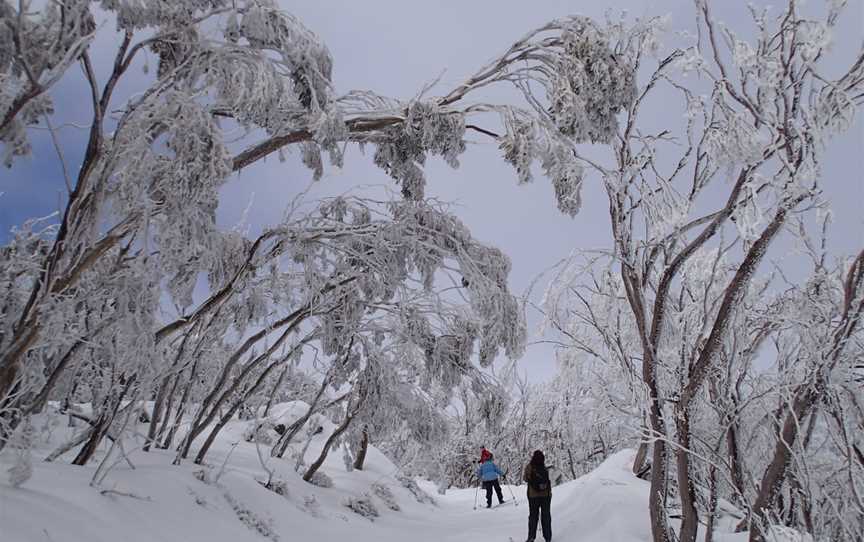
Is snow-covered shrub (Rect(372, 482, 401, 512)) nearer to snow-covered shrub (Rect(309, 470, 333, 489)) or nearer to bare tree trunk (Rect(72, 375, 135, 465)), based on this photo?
snow-covered shrub (Rect(309, 470, 333, 489))

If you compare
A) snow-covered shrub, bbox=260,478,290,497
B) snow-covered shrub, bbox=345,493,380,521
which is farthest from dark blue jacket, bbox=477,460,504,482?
snow-covered shrub, bbox=260,478,290,497

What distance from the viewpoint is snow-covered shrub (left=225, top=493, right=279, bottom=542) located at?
24.8 feet

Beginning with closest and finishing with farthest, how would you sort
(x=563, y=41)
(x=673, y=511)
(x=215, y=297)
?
(x=563, y=41) < (x=215, y=297) < (x=673, y=511)

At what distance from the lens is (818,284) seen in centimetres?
578

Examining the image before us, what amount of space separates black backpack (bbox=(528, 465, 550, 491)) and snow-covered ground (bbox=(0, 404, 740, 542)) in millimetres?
777

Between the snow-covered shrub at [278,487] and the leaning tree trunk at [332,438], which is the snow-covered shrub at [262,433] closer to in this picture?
the leaning tree trunk at [332,438]

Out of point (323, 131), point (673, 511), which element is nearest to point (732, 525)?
point (673, 511)

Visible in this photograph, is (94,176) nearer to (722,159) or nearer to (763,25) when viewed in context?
(722,159)

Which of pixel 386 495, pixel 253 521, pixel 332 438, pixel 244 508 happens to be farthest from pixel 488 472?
pixel 253 521

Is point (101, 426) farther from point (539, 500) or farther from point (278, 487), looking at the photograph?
point (539, 500)

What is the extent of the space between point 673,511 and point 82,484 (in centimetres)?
790

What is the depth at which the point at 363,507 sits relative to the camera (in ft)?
38.8

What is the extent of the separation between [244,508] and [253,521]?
363mm

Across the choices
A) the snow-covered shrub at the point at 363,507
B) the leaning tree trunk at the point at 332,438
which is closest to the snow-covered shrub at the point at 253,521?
the leaning tree trunk at the point at 332,438
